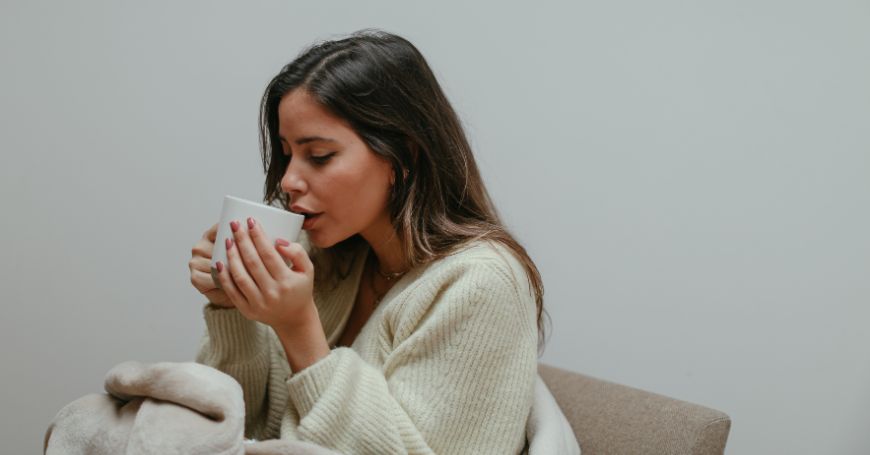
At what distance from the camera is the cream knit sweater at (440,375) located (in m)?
0.89

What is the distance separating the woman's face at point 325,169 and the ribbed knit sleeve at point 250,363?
197 mm

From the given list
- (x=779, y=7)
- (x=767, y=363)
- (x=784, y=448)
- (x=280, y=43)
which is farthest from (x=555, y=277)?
(x=280, y=43)

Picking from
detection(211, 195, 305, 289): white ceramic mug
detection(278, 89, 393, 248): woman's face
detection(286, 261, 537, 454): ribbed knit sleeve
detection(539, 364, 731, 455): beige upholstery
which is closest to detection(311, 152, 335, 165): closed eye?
detection(278, 89, 393, 248): woman's face

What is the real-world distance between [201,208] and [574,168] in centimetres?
78

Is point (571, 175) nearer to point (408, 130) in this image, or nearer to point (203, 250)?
point (408, 130)

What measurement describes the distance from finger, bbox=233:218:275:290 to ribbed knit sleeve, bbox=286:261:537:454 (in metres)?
0.12

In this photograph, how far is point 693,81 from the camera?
1.42 metres

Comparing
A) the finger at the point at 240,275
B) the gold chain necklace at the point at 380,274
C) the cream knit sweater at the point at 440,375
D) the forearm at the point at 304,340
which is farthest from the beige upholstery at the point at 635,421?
the finger at the point at 240,275

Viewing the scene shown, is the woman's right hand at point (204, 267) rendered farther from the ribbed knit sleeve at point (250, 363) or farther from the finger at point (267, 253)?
the finger at point (267, 253)

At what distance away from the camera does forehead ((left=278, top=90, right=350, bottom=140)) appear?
3.28 feet

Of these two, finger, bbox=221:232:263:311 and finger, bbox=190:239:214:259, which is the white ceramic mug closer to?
finger, bbox=221:232:263:311

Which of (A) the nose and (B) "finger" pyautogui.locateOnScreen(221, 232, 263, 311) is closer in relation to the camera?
(B) "finger" pyautogui.locateOnScreen(221, 232, 263, 311)

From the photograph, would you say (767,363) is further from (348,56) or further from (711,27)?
(348,56)

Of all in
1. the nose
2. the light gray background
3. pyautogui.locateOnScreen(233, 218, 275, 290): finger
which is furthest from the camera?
the light gray background
